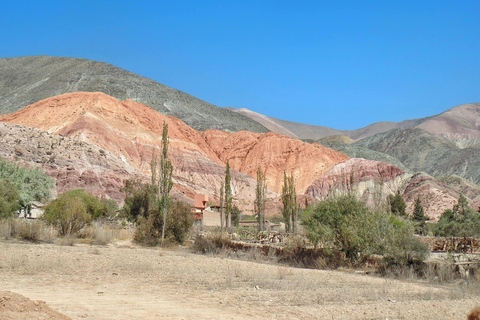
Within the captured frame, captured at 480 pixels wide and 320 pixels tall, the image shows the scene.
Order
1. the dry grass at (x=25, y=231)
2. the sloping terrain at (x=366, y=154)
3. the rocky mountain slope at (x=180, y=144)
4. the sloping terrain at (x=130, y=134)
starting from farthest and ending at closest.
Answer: the sloping terrain at (x=366, y=154)
the rocky mountain slope at (x=180, y=144)
the sloping terrain at (x=130, y=134)
the dry grass at (x=25, y=231)

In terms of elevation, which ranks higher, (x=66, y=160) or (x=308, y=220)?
(x=66, y=160)

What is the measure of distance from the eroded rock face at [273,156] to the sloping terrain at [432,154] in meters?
37.6

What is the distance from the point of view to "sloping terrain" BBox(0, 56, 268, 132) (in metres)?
125

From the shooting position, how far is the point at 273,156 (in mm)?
109875

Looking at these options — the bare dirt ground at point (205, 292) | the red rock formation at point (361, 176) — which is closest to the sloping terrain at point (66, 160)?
the red rock formation at point (361, 176)

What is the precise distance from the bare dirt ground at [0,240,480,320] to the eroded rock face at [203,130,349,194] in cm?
8301

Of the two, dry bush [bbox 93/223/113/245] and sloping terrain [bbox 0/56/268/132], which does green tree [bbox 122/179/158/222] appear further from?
sloping terrain [bbox 0/56/268/132]

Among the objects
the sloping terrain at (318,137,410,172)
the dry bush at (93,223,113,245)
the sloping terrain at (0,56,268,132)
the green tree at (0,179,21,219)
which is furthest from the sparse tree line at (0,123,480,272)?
the sloping terrain at (318,137,410,172)

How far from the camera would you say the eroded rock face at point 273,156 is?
103812 millimetres

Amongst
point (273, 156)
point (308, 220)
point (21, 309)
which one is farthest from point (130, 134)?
point (21, 309)

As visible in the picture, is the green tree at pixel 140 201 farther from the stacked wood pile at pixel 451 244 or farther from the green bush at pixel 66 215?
the stacked wood pile at pixel 451 244

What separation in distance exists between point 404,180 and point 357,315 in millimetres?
90298

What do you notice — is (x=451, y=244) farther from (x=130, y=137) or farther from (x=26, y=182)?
(x=130, y=137)

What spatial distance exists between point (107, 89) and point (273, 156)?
48204 mm
